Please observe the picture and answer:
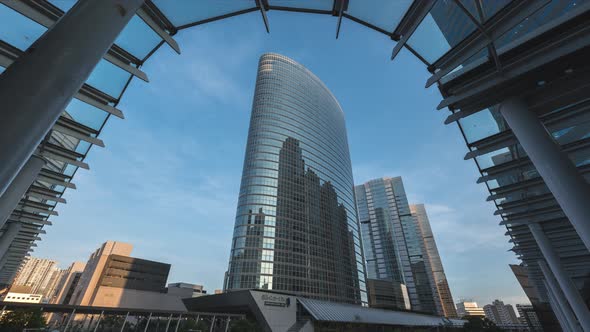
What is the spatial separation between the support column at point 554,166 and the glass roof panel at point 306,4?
6482 mm

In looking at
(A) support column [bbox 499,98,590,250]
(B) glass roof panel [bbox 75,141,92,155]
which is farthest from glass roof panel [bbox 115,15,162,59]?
(A) support column [bbox 499,98,590,250]

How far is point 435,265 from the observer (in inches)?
6668

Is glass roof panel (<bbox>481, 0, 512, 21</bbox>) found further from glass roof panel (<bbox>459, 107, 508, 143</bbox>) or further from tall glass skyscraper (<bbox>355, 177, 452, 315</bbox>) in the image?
tall glass skyscraper (<bbox>355, 177, 452, 315</bbox>)

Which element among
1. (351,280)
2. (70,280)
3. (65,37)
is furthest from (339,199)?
(70,280)

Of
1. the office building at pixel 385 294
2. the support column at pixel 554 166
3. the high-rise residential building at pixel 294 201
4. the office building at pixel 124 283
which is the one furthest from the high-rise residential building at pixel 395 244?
the support column at pixel 554 166

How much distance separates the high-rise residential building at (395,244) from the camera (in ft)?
437

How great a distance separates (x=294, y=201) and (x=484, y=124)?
77.7 m

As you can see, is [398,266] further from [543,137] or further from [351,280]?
[543,137]

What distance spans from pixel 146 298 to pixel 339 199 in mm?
82796

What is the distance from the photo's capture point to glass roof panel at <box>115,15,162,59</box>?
7.13 metres

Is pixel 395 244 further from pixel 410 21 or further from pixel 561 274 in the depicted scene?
pixel 410 21

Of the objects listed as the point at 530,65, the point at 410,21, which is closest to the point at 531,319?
the point at 530,65

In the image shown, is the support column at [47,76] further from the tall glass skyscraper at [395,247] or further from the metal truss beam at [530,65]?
the tall glass skyscraper at [395,247]

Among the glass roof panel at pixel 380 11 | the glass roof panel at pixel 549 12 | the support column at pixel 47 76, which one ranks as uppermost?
the glass roof panel at pixel 549 12
